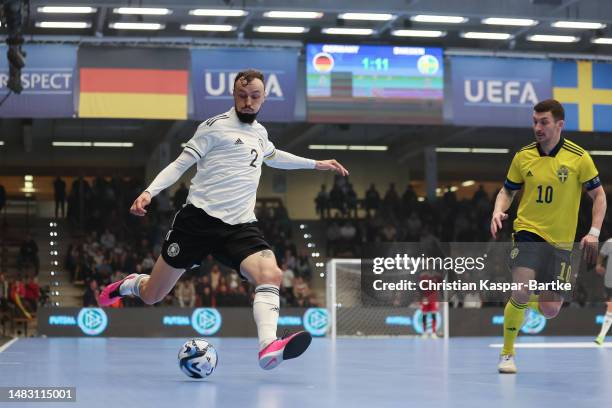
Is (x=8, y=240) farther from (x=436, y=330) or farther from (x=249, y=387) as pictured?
(x=249, y=387)

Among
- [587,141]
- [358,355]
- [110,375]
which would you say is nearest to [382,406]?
[110,375]

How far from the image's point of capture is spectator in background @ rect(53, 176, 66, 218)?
3051cm

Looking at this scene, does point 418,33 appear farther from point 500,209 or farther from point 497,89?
point 500,209

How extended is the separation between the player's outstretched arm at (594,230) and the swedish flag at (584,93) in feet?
43.4

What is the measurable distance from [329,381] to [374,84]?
44.5ft

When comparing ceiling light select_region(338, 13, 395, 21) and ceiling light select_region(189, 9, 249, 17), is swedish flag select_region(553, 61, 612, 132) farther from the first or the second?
ceiling light select_region(189, 9, 249, 17)

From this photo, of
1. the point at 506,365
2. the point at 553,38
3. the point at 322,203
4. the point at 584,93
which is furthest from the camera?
the point at 322,203

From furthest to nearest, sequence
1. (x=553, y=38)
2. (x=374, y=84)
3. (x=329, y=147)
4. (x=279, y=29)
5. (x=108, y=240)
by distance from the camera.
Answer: (x=329, y=147) → (x=108, y=240) → (x=553, y=38) → (x=279, y=29) → (x=374, y=84)

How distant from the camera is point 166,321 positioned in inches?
842

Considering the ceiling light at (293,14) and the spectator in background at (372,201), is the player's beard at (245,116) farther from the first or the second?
the spectator in background at (372,201)

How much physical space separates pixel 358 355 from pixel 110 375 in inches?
177

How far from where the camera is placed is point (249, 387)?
279 inches

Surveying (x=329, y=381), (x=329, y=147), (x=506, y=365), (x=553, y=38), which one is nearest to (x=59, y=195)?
(x=329, y=147)

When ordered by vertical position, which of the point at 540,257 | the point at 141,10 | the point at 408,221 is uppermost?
the point at 141,10
